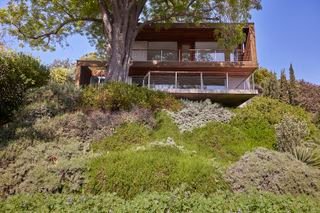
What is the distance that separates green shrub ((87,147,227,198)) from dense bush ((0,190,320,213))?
1792 millimetres

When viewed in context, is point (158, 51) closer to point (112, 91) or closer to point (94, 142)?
point (112, 91)

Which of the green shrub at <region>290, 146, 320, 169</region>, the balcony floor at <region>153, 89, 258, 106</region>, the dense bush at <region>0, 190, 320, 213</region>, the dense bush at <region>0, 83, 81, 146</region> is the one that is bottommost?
the dense bush at <region>0, 190, 320, 213</region>

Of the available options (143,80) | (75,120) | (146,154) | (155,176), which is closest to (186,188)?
(155,176)

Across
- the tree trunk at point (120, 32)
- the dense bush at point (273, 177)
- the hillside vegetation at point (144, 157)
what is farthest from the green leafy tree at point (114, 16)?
→ the dense bush at point (273, 177)

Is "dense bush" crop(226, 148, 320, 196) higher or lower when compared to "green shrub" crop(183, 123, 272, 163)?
lower

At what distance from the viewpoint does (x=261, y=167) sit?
320 inches

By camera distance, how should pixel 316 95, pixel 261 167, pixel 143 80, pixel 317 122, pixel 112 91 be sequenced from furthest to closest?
pixel 316 95
pixel 143 80
pixel 317 122
pixel 112 91
pixel 261 167

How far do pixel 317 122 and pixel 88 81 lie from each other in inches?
645

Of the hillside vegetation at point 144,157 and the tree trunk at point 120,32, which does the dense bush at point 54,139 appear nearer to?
the hillside vegetation at point 144,157

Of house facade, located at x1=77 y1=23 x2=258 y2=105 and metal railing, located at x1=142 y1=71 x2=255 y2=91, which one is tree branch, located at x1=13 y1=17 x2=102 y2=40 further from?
metal railing, located at x1=142 y1=71 x2=255 y2=91

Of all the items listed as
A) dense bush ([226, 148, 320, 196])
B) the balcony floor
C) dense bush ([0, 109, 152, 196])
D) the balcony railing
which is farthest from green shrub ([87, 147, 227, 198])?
the balcony railing

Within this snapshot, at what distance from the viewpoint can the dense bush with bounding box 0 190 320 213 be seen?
5281mm

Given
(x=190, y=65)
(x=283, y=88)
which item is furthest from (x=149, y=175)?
(x=283, y=88)

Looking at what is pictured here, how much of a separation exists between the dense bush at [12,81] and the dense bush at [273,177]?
9701mm
